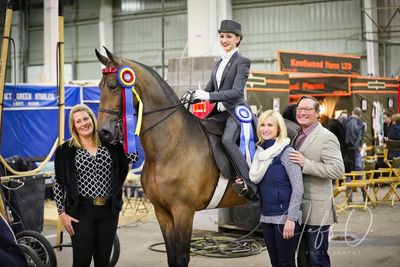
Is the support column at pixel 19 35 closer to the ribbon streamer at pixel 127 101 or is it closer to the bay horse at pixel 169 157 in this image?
the bay horse at pixel 169 157

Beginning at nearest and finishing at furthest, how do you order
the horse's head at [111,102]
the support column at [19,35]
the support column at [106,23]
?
the horse's head at [111,102]
the support column at [106,23]
the support column at [19,35]

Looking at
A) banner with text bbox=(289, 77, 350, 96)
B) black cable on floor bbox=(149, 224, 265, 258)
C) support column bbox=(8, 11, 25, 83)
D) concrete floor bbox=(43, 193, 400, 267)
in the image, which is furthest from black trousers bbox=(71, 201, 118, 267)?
support column bbox=(8, 11, 25, 83)

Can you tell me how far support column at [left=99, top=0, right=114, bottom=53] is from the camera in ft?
79.5

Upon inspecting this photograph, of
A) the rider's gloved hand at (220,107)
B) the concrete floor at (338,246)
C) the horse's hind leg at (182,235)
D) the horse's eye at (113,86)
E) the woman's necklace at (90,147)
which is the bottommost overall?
the concrete floor at (338,246)

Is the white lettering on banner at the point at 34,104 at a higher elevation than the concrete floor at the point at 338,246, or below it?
higher

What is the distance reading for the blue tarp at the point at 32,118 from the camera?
434 inches

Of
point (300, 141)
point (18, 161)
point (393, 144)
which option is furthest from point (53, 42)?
point (300, 141)

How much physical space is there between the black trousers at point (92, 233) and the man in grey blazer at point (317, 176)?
1237 mm

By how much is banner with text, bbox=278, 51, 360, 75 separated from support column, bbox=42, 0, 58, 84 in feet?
20.8

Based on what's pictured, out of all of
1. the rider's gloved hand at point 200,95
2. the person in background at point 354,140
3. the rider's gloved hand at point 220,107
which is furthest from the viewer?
the person in background at point 354,140

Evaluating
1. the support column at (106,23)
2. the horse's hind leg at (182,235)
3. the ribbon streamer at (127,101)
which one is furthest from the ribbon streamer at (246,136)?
the support column at (106,23)

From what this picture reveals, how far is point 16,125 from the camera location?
1120 cm

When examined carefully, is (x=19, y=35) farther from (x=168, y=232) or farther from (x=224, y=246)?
(x=168, y=232)

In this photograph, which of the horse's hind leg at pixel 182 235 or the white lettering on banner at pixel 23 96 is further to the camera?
the white lettering on banner at pixel 23 96
